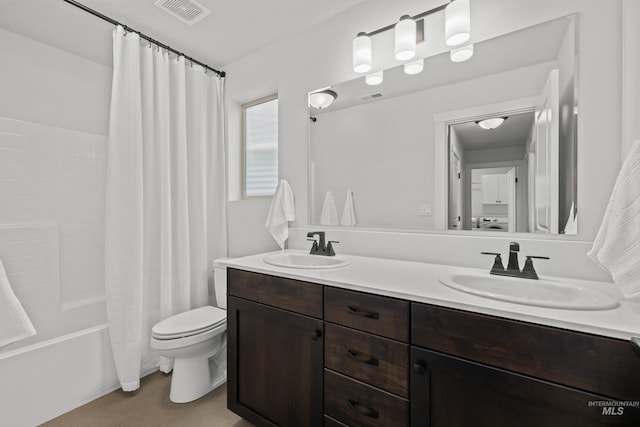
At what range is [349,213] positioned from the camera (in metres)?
1.83

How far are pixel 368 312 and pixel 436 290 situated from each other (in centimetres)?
26

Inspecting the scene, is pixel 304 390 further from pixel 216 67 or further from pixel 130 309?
pixel 216 67

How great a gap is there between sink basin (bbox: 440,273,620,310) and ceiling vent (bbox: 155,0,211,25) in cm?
210

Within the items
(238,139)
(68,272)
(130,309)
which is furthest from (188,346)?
(238,139)

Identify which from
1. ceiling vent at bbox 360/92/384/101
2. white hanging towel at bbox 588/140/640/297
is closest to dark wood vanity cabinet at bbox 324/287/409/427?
white hanging towel at bbox 588/140/640/297

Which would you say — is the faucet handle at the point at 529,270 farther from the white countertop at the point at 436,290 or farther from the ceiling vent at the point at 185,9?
the ceiling vent at the point at 185,9

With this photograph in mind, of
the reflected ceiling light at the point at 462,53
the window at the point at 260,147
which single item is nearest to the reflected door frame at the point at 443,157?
the reflected ceiling light at the point at 462,53

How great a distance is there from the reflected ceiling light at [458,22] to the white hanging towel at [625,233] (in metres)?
0.91

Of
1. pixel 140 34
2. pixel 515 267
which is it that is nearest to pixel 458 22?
pixel 515 267

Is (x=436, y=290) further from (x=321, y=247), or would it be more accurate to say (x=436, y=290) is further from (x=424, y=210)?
(x=321, y=247)

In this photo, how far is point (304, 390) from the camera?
126 cm

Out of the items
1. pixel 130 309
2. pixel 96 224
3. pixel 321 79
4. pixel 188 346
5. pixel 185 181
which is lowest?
pixel 188 346

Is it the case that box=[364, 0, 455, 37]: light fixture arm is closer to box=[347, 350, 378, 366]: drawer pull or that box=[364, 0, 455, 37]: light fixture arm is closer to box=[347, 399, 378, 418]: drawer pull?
box=[347, 350, 378, 366]: drawer pull

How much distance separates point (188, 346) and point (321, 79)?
74.9 inches
